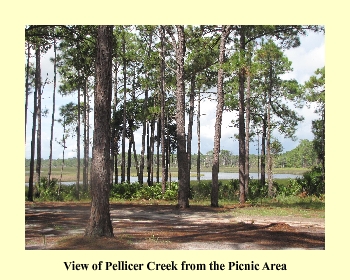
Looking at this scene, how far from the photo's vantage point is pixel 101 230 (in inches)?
349

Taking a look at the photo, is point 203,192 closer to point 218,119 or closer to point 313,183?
point 313,183

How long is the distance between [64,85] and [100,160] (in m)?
21.2

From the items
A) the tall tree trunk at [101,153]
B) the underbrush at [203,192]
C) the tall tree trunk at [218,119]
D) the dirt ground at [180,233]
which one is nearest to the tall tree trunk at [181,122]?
the tall tree trunk at [218,119]

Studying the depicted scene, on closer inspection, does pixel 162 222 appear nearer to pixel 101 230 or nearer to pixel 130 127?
pixel 101 230

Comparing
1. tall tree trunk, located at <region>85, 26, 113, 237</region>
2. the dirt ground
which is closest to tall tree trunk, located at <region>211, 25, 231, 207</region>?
the dirt ground

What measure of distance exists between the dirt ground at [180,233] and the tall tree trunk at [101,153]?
39 centimetres

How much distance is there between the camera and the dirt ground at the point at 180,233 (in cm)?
870

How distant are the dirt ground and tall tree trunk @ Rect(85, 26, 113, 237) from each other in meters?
0.39

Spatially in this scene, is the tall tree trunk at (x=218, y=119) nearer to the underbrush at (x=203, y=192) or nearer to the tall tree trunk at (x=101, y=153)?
the underbrush at (x=203, y=192)

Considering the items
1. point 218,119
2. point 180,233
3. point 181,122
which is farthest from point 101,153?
point 218,119

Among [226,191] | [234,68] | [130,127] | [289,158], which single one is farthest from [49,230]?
[289,158]

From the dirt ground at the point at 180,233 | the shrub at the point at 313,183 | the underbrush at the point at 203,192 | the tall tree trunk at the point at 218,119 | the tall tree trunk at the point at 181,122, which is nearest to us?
the dirt ground at the point at 180,233

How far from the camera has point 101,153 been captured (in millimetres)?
8789

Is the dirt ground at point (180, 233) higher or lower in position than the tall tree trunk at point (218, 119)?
lower
